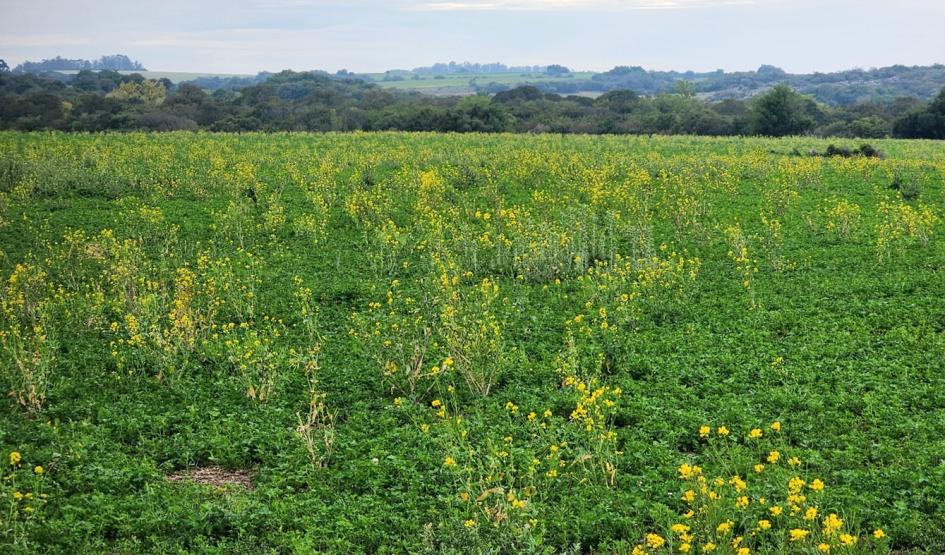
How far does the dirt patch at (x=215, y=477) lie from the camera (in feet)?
25.1

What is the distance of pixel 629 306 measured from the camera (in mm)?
12234

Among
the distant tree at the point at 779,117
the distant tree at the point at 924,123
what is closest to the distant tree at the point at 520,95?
the distant tree at the point at 779,117

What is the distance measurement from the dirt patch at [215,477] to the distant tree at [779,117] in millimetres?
57416

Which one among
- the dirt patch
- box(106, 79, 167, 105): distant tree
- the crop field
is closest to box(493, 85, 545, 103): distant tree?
box(106, 79, 167, 105): distant tree

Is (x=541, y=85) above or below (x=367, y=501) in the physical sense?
above

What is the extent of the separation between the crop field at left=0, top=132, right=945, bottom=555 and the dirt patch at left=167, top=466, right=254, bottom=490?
0.04m

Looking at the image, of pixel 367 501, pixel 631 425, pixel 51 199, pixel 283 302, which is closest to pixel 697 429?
pixel 631 425

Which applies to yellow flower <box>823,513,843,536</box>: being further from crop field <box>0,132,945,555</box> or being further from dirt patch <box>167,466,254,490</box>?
dirt patch <box>167,466,254,490</box>

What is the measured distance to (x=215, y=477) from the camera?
25.7 feet

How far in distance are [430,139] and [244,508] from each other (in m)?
36.9

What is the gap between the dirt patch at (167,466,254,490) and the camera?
7660mm

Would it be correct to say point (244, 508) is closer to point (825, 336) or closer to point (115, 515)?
point (115, 515)

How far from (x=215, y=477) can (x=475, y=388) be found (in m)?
3.34

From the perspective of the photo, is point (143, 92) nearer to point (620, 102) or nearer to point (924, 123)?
point (620, 102)
